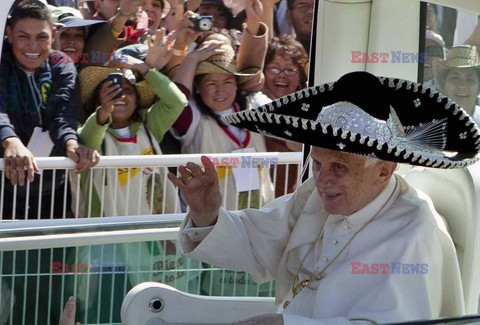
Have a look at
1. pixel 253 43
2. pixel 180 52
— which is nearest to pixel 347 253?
pixel 180 52

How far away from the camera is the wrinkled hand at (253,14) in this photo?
225 inches

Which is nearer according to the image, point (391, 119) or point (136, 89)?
point (391, 119)

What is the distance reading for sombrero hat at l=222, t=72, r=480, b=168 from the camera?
2734 millimetres

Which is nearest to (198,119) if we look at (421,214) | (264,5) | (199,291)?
(264,5)

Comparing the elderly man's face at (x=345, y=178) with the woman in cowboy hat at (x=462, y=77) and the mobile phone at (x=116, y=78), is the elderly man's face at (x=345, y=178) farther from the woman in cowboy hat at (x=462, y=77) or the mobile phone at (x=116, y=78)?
the mobile phone at (x=116, y=78)

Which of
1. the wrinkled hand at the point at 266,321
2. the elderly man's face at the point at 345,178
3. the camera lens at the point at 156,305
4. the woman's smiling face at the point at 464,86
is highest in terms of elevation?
the woman's smiling face at the point at 464,86

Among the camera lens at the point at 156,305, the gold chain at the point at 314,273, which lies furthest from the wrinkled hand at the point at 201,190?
the camera lens at the point at 156,305

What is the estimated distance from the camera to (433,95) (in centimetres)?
288

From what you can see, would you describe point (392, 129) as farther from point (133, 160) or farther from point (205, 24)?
point (205, 24)

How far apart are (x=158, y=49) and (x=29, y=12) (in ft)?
2.51

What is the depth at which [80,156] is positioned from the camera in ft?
16.7

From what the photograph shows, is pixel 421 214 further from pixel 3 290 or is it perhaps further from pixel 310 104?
pixel 3 290
